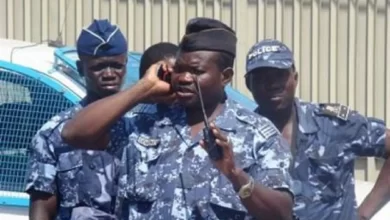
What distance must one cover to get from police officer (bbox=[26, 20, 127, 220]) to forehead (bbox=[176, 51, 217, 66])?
646 millimetres

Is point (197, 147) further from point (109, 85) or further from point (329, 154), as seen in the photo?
point (329, 154)

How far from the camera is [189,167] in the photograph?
4324 millimetres

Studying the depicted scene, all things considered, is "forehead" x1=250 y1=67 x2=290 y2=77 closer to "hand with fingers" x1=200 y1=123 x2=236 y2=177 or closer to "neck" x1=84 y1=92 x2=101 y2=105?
"neck" x1=84 y1=92 x2=101 y2=105

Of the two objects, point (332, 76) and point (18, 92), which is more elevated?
point (18, 92)

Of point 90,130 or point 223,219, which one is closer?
point 223,219

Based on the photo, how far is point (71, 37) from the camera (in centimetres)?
1005

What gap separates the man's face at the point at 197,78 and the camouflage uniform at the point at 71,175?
0.66 meters

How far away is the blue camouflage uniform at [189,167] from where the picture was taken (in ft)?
14.1

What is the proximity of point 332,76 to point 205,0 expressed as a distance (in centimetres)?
105

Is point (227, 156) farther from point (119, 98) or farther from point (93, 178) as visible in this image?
point (93, 178)

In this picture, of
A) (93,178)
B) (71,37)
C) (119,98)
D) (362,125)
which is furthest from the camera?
(71,37)

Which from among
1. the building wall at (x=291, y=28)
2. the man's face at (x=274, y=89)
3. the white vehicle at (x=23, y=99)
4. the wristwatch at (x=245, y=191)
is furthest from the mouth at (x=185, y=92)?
the building wall at (x=291, y=28)

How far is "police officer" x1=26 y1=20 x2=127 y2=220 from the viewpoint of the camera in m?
4.99

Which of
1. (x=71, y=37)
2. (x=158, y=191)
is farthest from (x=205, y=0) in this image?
(x=158, y=191)
